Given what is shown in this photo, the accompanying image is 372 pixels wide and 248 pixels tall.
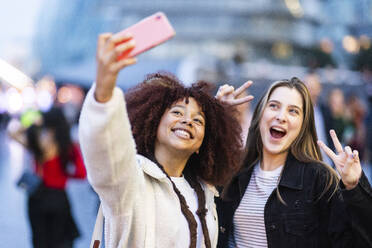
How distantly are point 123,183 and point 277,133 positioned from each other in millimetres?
1477

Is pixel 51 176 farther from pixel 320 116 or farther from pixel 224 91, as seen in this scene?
pixel 320 116

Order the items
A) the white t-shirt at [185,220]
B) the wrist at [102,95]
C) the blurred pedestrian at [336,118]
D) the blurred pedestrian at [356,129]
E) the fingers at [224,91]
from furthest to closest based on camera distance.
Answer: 1. the blurred pedestrian at [356,129]
2. the blurred pedestrian at [336,118]
3. the fingers at [224,91]
4. the white t-shirt at [185,220]
5. the wrist at [102,95]

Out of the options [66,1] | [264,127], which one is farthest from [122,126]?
[66,1]

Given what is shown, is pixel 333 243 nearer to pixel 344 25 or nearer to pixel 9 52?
pixel 344 25

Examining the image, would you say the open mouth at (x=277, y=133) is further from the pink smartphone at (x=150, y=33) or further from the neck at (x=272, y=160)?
the pink smartphone at (x=150, y=33)

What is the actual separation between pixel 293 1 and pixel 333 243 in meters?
54.9

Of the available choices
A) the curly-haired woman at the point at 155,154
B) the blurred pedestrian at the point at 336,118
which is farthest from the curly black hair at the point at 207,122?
the blurred pedestrian at the point at 336,118

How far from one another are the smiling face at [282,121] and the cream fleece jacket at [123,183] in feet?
2.75

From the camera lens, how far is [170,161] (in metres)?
3.20

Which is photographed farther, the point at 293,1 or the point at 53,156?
the point at 293,1

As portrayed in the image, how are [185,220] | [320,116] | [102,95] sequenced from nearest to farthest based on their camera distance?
[102,95]
[185,220]
[320,116]

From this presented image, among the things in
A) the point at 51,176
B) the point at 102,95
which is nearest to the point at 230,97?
the point at 102,95

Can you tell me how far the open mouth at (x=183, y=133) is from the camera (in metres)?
3.13

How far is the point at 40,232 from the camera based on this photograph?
5.82 m
